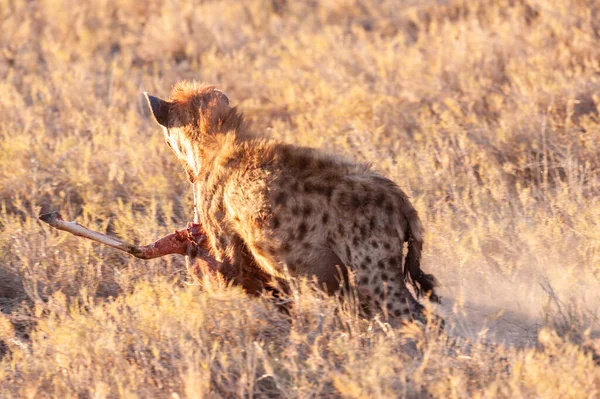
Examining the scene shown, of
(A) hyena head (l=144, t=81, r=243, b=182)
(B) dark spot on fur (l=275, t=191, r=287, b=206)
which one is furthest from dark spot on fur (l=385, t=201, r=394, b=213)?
(A) hyena head (l=144, t=81, r=243, b=182)

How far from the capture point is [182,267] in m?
6.23

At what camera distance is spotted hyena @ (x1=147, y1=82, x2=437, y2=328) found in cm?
482

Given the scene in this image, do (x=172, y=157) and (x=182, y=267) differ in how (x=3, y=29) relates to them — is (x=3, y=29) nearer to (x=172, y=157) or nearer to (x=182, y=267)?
(x=172, y=157)

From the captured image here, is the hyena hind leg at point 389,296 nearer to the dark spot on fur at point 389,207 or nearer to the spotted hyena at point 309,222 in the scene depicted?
the spotted hyena at point 309,222

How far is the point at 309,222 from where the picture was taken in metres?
4.89

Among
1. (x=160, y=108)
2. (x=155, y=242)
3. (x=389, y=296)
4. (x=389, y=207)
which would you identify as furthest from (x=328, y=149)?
(x=389, y=296)

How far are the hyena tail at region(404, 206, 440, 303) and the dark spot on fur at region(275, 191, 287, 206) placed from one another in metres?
0.63

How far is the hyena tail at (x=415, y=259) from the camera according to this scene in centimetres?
490

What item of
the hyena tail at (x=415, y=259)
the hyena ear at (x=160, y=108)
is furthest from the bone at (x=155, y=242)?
the hyena tail at (x=415, y=259)

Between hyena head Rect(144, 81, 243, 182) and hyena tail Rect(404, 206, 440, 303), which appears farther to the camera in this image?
hyena head Rect(144, 81, 243, 182)

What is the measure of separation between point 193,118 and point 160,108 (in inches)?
9.0

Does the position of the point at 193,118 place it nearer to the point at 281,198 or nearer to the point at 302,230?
the point at 281,198

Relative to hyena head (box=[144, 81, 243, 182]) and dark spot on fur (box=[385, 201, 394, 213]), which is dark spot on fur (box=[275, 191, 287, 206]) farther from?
hyena head (box=[144, 81, 243, 182])

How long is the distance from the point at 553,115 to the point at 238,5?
5.76 metres
